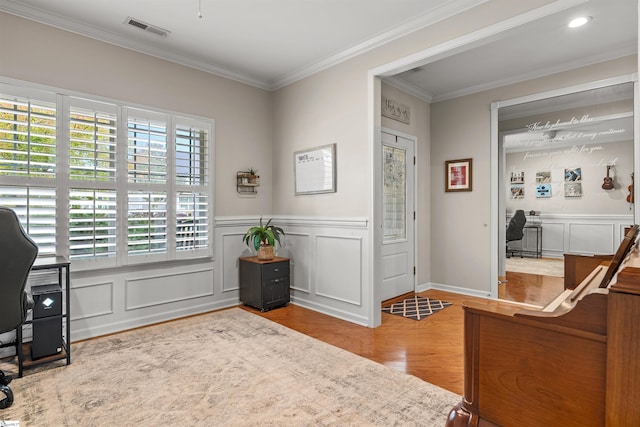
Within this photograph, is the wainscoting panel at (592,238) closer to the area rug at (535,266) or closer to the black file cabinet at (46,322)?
the area rug at (535,266)

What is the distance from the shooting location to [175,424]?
1.93 metres

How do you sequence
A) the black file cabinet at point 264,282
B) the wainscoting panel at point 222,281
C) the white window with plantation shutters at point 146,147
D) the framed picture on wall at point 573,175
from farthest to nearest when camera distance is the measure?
1. the black file cabinet at point 264,282
2. the framed picture on wall at point 573,175
3. the white window with plantation shutters at point 146,147
4. the wainscoting panel at point 222,281

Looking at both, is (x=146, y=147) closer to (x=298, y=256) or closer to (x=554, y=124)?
(x=298, y=256)

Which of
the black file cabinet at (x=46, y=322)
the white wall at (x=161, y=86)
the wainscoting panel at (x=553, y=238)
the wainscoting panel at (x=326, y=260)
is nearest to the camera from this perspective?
the black file cabinet at (x=46, y=322)

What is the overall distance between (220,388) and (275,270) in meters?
1.87

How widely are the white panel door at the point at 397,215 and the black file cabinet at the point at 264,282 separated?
4.14 feet

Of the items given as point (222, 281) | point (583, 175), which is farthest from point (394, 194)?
point (222, 281)

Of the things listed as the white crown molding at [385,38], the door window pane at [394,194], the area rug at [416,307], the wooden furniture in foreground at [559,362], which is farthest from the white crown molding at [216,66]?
the area rug at [416,307]

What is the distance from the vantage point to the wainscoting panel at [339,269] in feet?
12.2

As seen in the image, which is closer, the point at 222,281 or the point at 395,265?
the point at 222,281

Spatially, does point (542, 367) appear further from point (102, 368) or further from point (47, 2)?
point (47, 2)

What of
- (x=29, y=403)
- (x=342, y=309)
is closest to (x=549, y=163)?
(x=342, y=309)

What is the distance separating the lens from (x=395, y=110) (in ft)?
14.9

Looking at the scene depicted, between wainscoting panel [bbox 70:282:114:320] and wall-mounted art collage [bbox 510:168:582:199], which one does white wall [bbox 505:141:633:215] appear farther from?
wainscoting panel [bbox 70:282:114:320]
